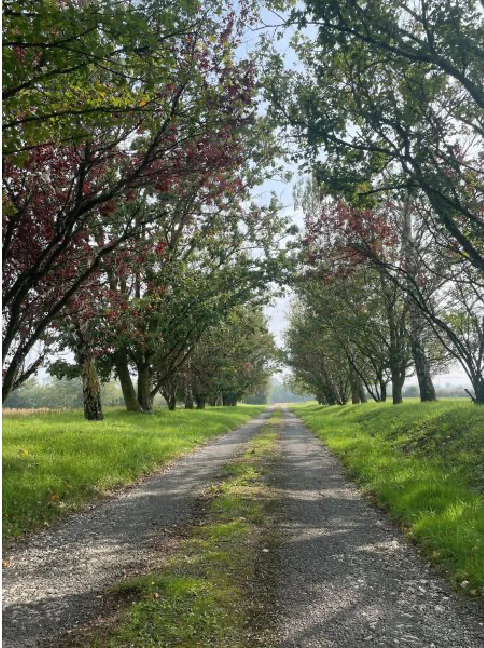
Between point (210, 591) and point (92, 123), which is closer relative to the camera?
point (210, 591)

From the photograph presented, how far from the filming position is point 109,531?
6.91 meters

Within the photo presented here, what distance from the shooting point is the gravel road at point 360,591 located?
13.3 feet

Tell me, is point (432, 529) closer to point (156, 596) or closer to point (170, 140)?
point (156, 596)

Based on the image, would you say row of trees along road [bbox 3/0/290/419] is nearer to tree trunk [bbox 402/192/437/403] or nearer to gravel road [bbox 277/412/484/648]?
gravel road [bbox 277/412/484/648]

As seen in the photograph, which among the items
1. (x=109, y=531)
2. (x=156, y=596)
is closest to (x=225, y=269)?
(x=109, y=531)

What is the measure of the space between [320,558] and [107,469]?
6217mm

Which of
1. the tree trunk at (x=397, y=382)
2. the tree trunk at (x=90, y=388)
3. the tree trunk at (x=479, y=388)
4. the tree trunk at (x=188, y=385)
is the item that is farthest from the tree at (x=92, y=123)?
the tree trunk at (x=188, y=385)

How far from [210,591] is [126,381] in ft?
75.8

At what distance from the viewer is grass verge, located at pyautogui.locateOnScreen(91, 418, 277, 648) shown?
12.9ft

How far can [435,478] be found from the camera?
900cm

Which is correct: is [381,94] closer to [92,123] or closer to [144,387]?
[92,123]

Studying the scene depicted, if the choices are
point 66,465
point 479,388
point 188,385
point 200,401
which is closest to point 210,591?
point 66,465

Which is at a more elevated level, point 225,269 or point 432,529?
point 225,269

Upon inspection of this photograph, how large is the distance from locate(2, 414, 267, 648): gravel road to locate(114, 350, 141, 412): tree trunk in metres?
16.9
